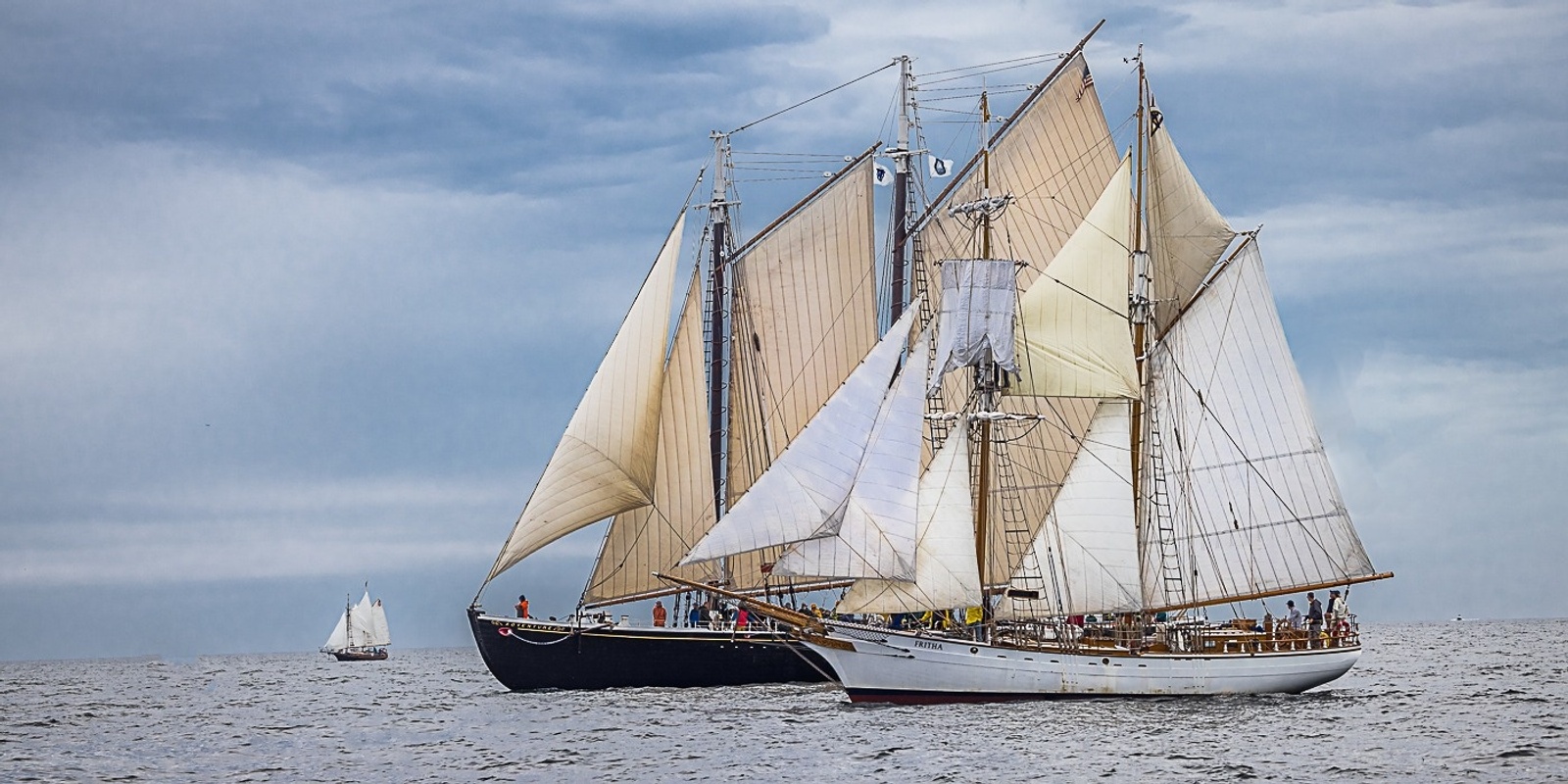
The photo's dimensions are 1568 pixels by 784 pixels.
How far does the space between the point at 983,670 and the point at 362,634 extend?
13880 cm

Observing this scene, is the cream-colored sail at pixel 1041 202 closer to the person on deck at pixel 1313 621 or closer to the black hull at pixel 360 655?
the person on deck at pixel 1313 621

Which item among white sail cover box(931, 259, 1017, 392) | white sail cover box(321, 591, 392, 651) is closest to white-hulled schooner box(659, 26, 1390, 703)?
white sail cover box(931, 259, 1017, 392)

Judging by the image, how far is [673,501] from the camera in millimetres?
69625

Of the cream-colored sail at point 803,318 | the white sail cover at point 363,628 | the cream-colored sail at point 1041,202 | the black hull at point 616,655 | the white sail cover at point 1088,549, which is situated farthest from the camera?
the white sail cover at point 363,628

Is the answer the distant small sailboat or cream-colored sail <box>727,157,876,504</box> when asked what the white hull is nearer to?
cream-colored sail <box>727,157,876,504</box>

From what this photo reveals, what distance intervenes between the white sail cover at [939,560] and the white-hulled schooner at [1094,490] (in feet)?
0.21

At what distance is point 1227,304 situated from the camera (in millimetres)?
61281

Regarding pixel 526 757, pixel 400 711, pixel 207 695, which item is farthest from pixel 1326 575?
pixel 207 695

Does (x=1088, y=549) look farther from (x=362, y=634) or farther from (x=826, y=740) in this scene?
(x=362, y=634)

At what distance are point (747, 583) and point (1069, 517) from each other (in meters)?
16.4

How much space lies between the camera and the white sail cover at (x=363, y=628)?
596 ft

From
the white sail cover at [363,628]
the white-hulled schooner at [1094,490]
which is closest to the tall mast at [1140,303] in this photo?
the white-hulled schooner at [1094,490]

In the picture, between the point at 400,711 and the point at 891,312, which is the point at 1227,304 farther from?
the point at 400,711

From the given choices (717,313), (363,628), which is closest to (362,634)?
(363,628)
